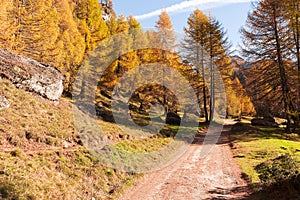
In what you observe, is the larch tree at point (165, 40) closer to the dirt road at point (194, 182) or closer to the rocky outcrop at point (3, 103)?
the dirt road at point (194, 182)

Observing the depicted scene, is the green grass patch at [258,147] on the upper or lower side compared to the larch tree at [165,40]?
lower

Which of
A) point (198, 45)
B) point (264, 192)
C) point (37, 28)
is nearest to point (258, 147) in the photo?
point (264, 192)

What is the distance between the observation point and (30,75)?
1390cm

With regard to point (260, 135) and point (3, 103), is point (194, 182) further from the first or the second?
point (260, 135)

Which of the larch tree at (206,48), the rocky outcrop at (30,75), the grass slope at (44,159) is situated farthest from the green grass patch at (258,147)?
the rocky outcrop at (30,75)

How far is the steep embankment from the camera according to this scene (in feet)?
22.6

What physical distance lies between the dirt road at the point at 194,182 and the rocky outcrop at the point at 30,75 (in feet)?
28.5

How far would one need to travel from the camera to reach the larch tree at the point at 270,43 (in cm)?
2106

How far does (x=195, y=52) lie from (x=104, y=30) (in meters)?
11.3

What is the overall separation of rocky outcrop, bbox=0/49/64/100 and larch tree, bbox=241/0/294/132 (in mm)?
18291

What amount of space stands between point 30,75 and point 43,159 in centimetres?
722

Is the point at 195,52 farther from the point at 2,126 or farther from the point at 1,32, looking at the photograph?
the point at 2,126

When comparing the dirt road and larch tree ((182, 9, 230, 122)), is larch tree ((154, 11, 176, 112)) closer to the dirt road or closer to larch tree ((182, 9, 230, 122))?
larch tree ((182, 9, 230, 122))

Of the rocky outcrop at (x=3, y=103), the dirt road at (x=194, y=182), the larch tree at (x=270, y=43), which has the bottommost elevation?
the dirt road at (x=194, y=182)
